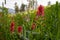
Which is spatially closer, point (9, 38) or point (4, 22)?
point (9, 38)

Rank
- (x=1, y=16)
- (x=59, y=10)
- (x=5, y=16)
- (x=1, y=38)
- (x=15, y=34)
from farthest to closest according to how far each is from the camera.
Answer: (x=1, y=16) < (x=5, y=16) < (x=1, y=38) < (x=15, y=34) < (x=59, y=10)

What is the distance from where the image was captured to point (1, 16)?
3805mm

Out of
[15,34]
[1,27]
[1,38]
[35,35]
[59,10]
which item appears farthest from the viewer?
[1,27]

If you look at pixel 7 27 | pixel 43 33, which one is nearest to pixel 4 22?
pixel 7 27

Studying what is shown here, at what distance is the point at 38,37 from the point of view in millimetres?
2244

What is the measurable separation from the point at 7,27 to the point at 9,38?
1.39 feet

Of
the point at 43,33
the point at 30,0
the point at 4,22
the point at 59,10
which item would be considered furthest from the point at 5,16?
the point at 59,10

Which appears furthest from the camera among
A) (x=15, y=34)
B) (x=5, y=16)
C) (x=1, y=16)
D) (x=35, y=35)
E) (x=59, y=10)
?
(x=1, y=16)

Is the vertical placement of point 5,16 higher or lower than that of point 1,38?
higher

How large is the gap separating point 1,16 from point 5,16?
0.26 meters

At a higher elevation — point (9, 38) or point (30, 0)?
point (30, 0)

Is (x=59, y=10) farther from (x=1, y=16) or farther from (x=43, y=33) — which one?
(x=1, y=16)

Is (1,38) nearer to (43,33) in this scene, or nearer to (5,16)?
(5,16)

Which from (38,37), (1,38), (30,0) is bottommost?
(1,38)
